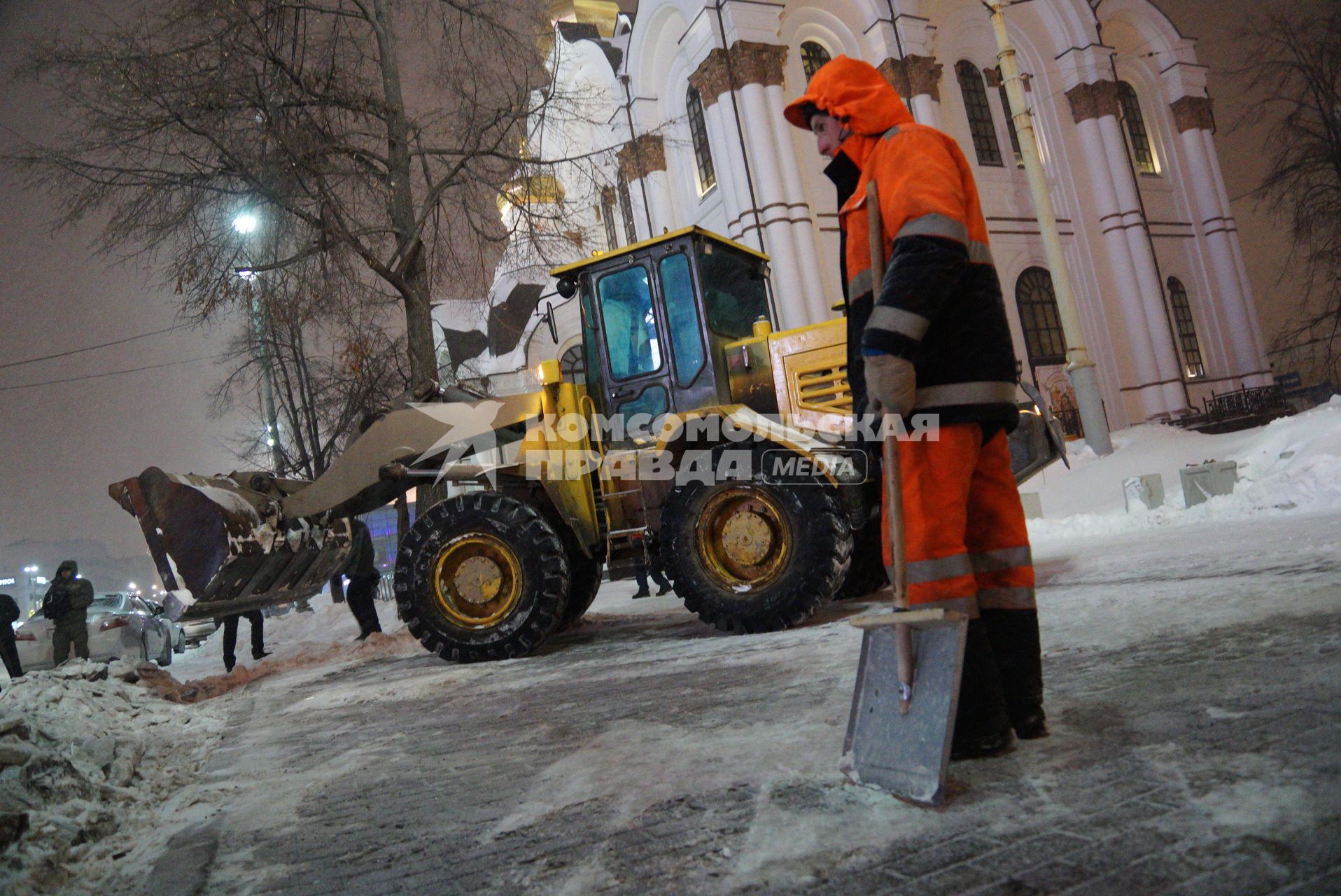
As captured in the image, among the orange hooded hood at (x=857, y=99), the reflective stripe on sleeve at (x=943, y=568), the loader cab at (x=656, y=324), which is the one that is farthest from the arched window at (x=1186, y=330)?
the reflective stripe on sleeve at (x=943, y=568)

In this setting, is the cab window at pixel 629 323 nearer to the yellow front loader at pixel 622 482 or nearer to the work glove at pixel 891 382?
the yellow front loader at pixel 622 482

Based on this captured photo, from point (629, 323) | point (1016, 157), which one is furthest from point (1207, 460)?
point (1016, 157)

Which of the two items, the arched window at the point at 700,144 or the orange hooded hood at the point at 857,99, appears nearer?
the orange hooded hood at the point at 857,99

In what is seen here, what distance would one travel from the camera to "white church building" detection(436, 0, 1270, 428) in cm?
2138

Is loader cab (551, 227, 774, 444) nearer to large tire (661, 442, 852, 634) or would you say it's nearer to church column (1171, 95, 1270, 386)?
large tire (661, 442, 852, 634)

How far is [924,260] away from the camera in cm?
234

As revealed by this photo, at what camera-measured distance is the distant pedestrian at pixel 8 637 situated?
11.3 metres

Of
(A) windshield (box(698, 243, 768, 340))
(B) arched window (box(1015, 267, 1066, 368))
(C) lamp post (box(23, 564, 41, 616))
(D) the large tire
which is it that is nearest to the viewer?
(D) the large tire

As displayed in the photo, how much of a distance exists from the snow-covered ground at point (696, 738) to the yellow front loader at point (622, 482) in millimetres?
539

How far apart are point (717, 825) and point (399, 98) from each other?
1293 centimetres

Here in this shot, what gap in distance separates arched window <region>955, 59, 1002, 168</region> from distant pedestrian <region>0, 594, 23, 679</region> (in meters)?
25.2

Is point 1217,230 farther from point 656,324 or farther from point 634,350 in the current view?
point 634,350

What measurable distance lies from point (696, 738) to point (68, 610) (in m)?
11.9

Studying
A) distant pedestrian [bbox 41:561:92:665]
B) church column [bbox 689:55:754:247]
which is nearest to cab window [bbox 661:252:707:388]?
distant pedestrian [bbox 41:561:92:665]
